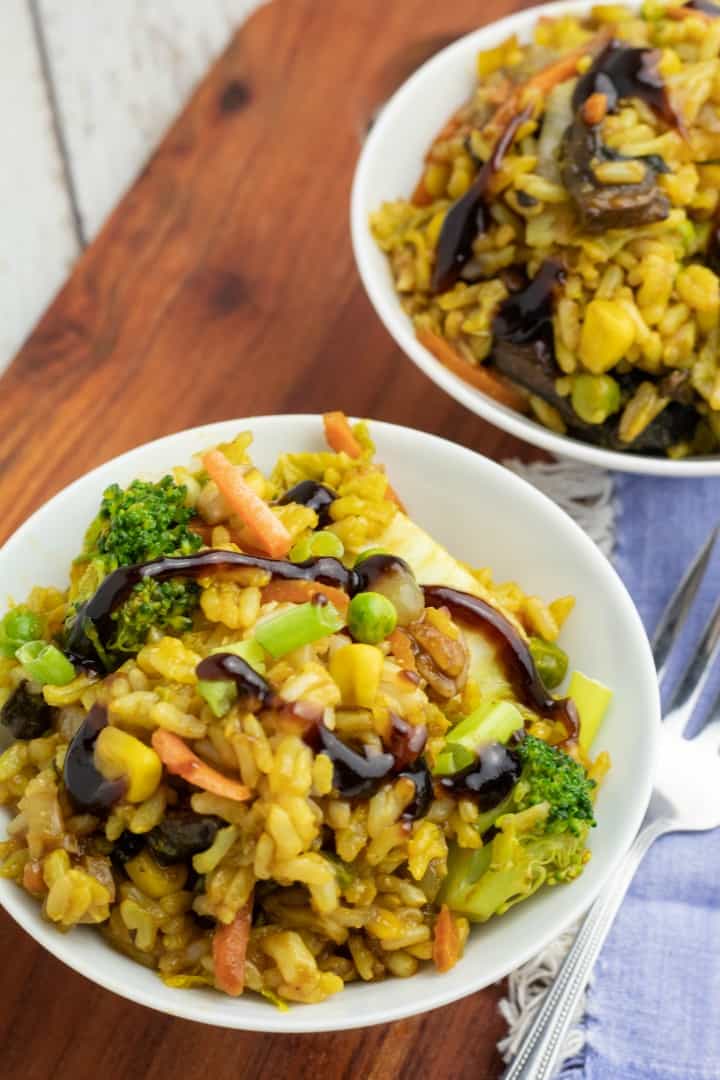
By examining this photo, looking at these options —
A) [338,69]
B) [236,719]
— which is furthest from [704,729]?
[338,69]

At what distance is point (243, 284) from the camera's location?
4949 mm

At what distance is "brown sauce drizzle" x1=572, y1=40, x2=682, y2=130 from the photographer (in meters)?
4.04

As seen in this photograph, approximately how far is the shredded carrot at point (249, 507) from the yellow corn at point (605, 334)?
1.29 m

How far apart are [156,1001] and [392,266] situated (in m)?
2.70

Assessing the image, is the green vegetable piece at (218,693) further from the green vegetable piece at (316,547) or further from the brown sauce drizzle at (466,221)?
the brown sauce drizzle at (466,221)

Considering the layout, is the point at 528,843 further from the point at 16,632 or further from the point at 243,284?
the point at 243,284

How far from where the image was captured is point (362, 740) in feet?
9.08

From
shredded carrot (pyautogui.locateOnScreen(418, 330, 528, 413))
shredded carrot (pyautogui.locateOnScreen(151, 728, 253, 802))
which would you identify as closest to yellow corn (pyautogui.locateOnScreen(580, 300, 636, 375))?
shredded carrot (pyautogui.locateOnScreen(418, 330, 528, 413))

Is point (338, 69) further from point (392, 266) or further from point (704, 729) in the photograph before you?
point (704, 729)

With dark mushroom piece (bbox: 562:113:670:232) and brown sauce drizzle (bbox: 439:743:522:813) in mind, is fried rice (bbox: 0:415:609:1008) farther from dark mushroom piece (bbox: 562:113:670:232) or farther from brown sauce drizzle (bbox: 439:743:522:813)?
dark mushroom piece (bbox: 562:113:670:232)

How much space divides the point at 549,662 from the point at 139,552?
3.68 feet

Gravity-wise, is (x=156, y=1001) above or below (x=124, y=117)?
below

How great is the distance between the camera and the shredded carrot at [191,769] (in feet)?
8.78

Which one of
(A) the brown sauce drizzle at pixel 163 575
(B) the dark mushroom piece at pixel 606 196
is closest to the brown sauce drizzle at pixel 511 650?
(A) the brown sauce drizzle at pixel 163 575
